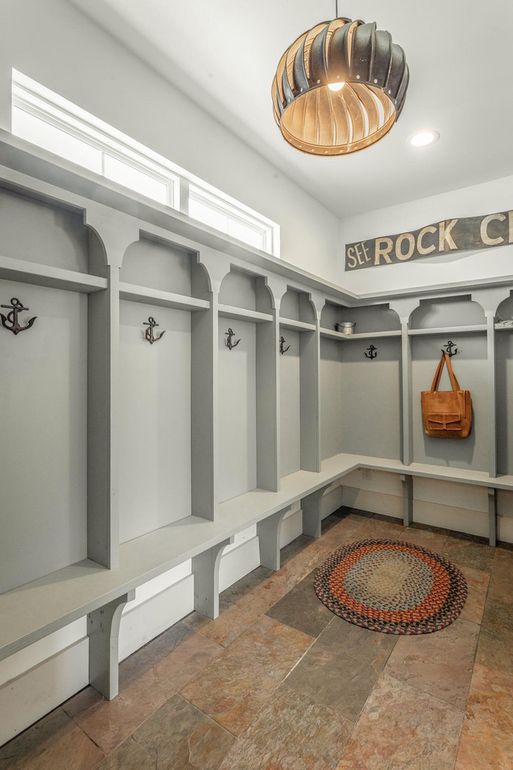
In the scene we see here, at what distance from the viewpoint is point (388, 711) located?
158 centimetres

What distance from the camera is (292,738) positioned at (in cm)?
145

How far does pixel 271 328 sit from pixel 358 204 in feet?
6.07

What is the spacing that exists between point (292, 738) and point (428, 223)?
3.73 metres

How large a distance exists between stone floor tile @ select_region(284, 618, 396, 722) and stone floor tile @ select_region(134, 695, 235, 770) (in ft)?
1.28

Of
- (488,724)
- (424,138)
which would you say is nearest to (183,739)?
(488,724)

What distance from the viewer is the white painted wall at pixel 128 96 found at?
1.54 metres

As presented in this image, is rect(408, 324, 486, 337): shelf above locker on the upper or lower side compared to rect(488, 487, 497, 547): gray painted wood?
upper

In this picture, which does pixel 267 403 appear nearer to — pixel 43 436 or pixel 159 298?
pixel 159 298

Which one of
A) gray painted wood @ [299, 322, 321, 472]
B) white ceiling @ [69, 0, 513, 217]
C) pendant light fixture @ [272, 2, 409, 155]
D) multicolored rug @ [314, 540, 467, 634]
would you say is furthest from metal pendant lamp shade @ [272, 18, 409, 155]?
multicolored rug @ [314, 540, 467, 634]

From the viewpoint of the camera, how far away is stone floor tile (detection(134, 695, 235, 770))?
136 cm

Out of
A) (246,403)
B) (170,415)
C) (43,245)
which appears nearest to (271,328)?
(246,403)

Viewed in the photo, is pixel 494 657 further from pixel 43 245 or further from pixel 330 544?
pixel 43 245

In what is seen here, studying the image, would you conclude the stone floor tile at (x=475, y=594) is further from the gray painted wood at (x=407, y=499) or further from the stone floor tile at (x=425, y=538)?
the gray painted wood at (x=407, y=499)

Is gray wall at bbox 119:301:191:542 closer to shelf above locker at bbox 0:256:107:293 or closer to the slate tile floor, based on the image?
shelf above locker at bbox 0:256:107:293
